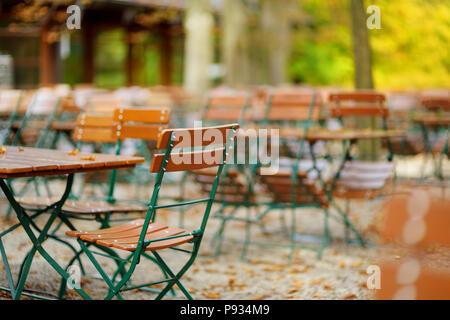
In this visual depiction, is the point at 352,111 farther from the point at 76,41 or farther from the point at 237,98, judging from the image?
the point at 76,41

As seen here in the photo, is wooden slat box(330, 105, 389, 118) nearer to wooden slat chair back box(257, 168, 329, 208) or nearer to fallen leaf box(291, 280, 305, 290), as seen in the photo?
wooden slat chair back box(257, 168, 329, 208)

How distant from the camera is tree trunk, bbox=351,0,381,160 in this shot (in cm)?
805

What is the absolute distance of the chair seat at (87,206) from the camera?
4.03m

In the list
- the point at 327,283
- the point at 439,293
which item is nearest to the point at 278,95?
the point at 327,283

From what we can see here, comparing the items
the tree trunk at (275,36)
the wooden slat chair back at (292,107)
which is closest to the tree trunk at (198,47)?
the tree trunk at (275,36)

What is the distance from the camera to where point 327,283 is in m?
4.77

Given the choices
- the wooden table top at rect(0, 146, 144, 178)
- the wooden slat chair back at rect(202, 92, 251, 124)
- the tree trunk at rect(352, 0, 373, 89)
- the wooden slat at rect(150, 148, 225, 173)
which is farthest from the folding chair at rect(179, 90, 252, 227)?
the wooden slat at rect(150, 148, 225, 173)

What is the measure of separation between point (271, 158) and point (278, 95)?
0.69 metres

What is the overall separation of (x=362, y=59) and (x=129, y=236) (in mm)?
5310

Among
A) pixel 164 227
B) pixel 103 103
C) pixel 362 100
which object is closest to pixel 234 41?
pixel 103 103

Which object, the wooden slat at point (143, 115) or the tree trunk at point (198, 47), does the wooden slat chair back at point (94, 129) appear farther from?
the tree trunk at point (198, 47)

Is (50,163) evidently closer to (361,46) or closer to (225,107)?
(225,107)

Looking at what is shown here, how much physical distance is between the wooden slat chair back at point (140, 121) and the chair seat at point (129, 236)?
1000mm

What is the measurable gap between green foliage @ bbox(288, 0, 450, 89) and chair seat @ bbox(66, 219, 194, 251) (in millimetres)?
3371
